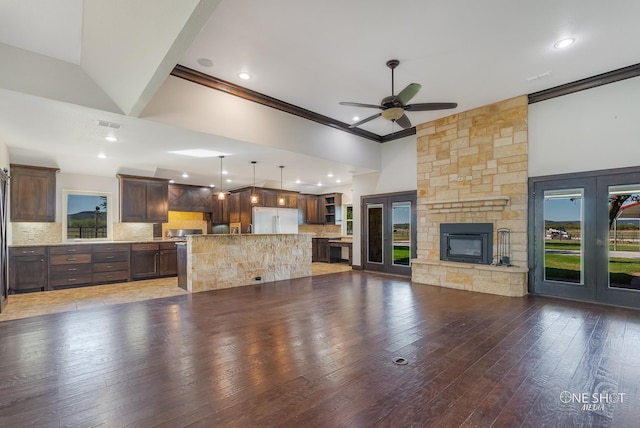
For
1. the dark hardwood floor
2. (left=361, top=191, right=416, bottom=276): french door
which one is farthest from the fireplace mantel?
the dark hardwood floor

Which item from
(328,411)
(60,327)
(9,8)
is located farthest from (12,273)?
(328,411)

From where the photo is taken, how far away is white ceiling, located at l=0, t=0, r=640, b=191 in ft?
9.02

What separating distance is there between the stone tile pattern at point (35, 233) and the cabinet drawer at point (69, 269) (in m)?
1.00

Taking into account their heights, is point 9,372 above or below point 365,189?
below

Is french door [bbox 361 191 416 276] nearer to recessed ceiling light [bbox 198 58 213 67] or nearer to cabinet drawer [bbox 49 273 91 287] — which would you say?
recessed ceiling light [bbox 198 58 213 67]

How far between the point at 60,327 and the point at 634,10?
7.61 m

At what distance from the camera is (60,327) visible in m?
3.62

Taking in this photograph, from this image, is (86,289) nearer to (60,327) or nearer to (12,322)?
(12,322)

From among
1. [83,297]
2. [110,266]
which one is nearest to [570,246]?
[83,297]

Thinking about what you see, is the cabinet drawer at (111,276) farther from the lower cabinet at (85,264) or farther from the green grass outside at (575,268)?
the green grass outside at (575,268)

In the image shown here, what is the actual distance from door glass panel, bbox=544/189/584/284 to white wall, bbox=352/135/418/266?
2.68 metres

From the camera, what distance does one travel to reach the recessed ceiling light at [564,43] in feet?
12.3

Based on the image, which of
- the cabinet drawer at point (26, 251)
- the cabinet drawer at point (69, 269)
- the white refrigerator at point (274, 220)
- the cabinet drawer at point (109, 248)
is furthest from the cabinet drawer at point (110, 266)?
the white refrigerator at point (274, 220)

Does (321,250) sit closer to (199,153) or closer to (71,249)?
(199,153)
